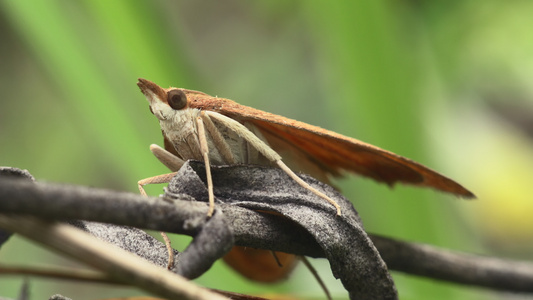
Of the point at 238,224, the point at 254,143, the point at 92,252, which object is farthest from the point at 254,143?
the point at 92,252

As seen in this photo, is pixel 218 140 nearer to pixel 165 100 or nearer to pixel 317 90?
pixel 165 100

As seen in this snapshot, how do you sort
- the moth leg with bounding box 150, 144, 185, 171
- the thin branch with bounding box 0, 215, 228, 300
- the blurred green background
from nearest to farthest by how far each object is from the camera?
the thin branch with bounding box 0, 215, 228, 300 → the moth leg with bounding box 150, 144, 185, 171 → the blurred green background

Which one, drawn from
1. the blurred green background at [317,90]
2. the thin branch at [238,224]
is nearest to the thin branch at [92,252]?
the thin branch at [238,224]

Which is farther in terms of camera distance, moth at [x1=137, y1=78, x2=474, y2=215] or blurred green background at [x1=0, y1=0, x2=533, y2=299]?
blurred green background at [x1=0, y1=0, x2=533, y2=299]

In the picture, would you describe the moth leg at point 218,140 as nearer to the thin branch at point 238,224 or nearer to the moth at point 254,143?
the moth at point 254,143

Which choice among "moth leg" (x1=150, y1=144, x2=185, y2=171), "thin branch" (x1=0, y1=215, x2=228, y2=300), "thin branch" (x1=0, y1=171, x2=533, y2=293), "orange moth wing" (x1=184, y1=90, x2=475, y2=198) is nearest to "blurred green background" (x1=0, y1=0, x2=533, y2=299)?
"orange moth wing" (x1=184, y1=90, x2=475, y2=198)

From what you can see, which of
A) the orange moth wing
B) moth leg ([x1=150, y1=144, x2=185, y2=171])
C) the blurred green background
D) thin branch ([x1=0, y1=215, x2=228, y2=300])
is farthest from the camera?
the blurred green background

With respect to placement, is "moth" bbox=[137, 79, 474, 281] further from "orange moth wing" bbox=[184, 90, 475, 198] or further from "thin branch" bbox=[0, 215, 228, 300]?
"thin branch" bbox=[0, 215, 228, 300]

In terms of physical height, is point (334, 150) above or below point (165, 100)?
below
